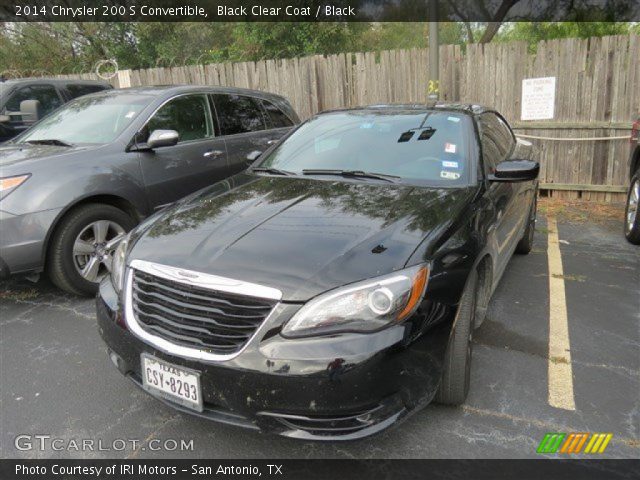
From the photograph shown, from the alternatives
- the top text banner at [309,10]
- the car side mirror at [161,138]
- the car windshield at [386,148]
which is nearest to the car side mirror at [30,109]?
the car side mirror at [161,138]

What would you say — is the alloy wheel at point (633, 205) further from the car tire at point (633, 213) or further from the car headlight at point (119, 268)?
the car headlight at point (119, 268)

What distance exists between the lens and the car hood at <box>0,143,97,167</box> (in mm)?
3914

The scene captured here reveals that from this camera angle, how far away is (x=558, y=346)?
10.9ft

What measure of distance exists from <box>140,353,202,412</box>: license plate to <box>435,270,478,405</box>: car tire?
3.81ft

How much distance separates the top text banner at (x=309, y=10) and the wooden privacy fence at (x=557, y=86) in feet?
17.5

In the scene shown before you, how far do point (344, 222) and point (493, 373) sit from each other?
1368mm

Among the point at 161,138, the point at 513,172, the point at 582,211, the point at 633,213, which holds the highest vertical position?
the point at 161,138

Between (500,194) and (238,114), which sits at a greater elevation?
(238,114)

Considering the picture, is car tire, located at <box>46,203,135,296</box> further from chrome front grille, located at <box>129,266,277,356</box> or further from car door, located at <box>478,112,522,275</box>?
car door, located at <box>478,112,522,275</box>

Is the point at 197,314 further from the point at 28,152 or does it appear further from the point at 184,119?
the point at 184,119

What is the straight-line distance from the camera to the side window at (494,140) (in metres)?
3.39

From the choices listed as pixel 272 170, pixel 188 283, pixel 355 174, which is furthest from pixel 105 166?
pixel 188 283

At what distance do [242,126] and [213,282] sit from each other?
3.79 metres

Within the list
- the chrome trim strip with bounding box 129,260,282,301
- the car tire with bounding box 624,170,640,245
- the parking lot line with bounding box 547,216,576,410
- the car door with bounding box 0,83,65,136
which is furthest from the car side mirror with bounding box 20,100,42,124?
the car tire with bounding box 624,170,640,245
